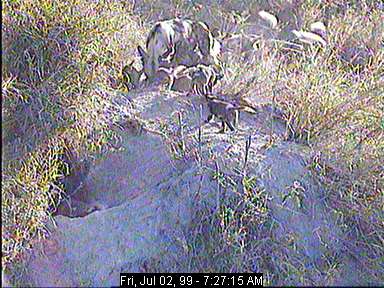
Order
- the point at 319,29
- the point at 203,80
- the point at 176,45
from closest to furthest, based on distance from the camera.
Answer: the point at 203,80
the point at 176,45
the point at 319,29

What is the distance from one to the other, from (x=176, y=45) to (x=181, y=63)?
15cm

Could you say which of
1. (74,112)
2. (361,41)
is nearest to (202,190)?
(74,112)

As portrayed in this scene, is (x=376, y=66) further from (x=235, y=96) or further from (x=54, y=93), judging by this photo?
(x=54, y=93)

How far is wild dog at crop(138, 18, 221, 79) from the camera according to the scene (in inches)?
171

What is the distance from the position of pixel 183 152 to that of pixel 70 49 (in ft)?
2.70

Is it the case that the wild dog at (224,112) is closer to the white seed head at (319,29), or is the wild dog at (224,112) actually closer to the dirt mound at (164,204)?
the dirt mound at (164,204)

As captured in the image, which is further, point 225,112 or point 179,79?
point 179,79

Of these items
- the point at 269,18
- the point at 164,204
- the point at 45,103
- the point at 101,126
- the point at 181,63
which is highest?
the point at 45,103

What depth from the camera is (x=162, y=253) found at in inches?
129

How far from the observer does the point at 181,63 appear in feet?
15.1

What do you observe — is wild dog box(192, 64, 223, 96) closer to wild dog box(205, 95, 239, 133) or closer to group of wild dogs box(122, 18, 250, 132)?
group of wild dogs box(122, 18, 250, 132)

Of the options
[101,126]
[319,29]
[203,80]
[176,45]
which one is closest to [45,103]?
[101,126]

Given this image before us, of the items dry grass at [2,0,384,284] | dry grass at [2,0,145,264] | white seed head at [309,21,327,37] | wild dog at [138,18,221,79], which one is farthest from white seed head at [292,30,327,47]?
dry grass at [2,0,145,264]

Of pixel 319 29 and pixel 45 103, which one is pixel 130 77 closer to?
pixel 45 103
